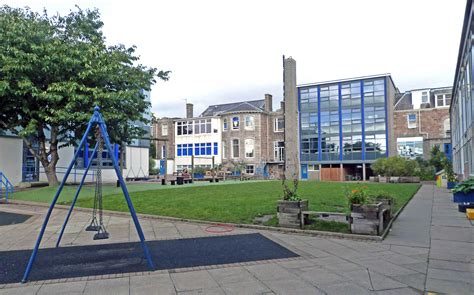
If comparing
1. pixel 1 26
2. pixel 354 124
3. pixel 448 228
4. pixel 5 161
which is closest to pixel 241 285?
pixel 448 228

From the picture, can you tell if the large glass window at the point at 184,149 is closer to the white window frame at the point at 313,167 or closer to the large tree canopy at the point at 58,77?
the white window frame at the point at 313,167

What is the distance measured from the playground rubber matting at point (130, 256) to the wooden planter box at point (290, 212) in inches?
43.7

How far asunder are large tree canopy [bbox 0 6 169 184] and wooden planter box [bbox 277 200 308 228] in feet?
38.3

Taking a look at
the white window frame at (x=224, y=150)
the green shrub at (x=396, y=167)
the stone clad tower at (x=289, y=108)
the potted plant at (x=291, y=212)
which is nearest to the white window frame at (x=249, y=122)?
the white window frame at (x=224, y=150)

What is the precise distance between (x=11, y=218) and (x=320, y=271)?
1033cm

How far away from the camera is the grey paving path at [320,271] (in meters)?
4.79

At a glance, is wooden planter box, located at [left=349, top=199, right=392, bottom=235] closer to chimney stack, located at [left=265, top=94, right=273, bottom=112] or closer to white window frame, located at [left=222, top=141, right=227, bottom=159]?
white window frame, located at [left=222, top=141, right=227, bottom=159]

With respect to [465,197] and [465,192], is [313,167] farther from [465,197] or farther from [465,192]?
[465,192]

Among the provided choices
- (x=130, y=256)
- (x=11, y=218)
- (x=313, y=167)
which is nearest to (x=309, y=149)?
(x=313, y=167)

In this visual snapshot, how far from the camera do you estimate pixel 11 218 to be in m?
11.5

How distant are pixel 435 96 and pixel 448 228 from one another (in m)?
39.4

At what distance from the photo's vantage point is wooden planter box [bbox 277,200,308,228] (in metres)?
8.77

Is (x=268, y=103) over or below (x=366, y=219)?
over

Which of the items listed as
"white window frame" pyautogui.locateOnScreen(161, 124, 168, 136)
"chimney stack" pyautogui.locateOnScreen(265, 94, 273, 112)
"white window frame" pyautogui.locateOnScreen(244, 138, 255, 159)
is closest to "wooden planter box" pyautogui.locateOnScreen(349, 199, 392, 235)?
"white window frame" pyautogui.locateOnScreen(244, 138, 255, 159)
